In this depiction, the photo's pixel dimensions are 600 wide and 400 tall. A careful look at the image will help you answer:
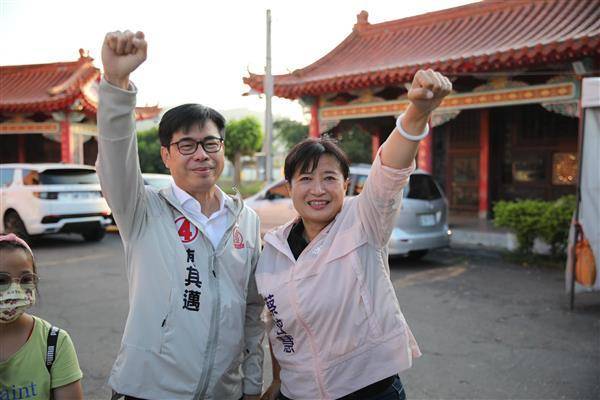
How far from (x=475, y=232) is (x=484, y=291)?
4.00 m

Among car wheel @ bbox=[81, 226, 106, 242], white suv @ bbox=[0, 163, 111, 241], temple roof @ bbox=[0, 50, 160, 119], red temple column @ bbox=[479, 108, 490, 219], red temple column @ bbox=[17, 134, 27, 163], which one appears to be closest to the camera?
white suv @ bbox=[0, 163, 111, 241]

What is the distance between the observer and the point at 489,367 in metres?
3.99

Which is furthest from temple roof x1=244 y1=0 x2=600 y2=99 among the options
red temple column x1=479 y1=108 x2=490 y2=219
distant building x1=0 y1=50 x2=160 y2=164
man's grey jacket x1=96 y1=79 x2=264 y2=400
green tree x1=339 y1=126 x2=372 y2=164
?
green tree x1=339 y1=126 x2=372 y2=164

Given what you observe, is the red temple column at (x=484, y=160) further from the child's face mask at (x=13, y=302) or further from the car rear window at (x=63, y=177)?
the child's face mask at (x=13, y=302)

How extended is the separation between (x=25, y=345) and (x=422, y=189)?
7.31 m

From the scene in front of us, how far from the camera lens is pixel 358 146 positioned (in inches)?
891

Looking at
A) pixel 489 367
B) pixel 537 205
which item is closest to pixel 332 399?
pixel 489 367

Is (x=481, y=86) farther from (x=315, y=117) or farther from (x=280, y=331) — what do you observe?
(x=280, y=331)

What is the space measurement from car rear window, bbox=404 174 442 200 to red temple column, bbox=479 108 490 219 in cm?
453

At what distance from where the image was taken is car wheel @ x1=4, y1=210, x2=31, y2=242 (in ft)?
33.0

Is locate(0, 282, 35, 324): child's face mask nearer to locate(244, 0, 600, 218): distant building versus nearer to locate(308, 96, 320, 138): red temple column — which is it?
locate(244, 0, 600, 218): distant building

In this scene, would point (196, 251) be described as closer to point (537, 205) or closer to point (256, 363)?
point (256, 363)

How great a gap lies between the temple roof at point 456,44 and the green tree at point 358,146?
9362mm

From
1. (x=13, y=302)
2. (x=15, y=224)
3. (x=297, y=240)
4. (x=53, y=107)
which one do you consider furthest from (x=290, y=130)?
(x=13, y=302)
